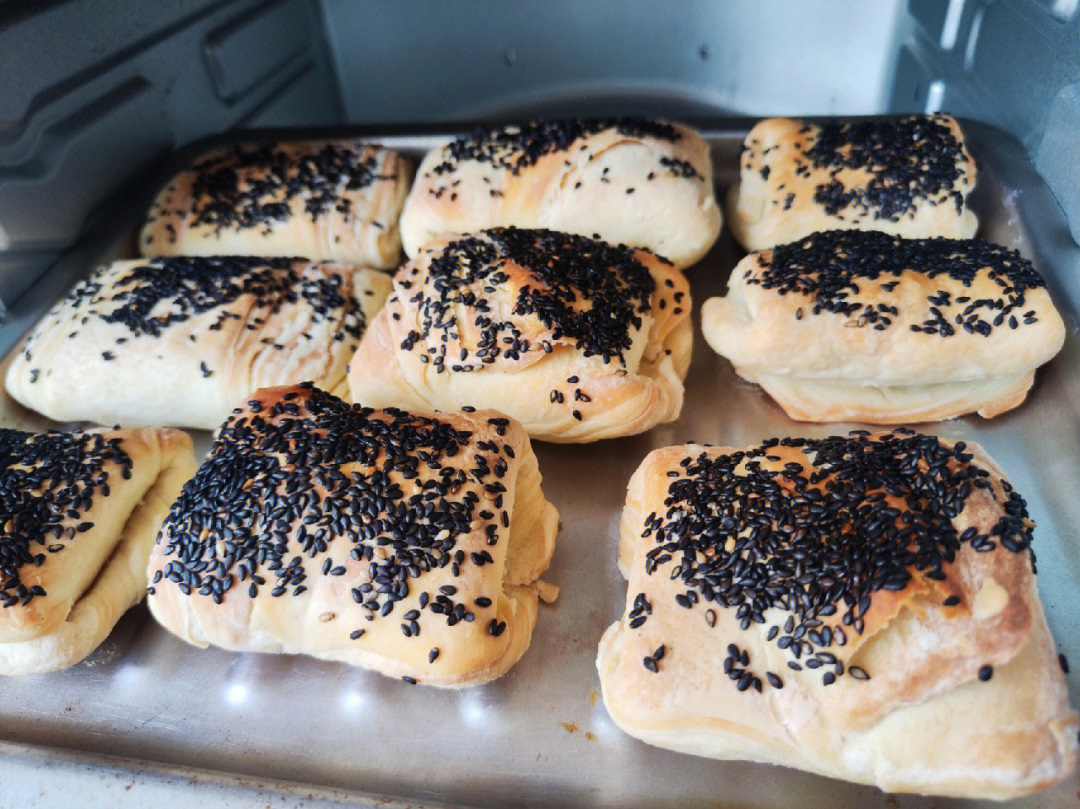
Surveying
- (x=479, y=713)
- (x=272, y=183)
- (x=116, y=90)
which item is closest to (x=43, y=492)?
(x=479, y=713)

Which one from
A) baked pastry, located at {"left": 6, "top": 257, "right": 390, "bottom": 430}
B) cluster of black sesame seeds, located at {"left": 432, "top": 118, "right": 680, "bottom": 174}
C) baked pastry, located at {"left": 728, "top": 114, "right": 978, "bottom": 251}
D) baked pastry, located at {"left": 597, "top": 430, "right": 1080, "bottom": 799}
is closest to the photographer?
baked pastry, located at {"left": 597, "top": 430, "right": 1080, "bottom": 799}

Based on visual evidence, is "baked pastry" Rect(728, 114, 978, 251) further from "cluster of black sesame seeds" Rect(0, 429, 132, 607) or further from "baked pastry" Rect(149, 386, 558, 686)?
"cluster of black sesame seeds" Rect(0, 429, 132, 607)

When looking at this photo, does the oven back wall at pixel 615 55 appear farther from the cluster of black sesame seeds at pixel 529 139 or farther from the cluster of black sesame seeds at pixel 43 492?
the cluster of black sesame seeds at pixel 43 492

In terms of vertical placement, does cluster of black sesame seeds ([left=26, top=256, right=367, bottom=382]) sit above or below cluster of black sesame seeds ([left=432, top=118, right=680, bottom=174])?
below

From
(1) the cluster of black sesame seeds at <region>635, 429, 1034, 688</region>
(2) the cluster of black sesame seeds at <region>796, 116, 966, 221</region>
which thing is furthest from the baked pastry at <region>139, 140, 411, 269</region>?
(1) the cluster of black sesame seeds at <region>635, 429, 1034, 688</region>

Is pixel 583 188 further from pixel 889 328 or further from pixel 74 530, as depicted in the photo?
pixel 74 530

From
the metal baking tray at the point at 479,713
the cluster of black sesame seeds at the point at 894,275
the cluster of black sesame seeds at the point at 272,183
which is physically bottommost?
the metal baking tray at the point at 479,713

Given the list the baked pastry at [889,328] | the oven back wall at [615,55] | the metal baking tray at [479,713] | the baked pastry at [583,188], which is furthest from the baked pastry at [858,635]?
the oven back wall at [615,55]
